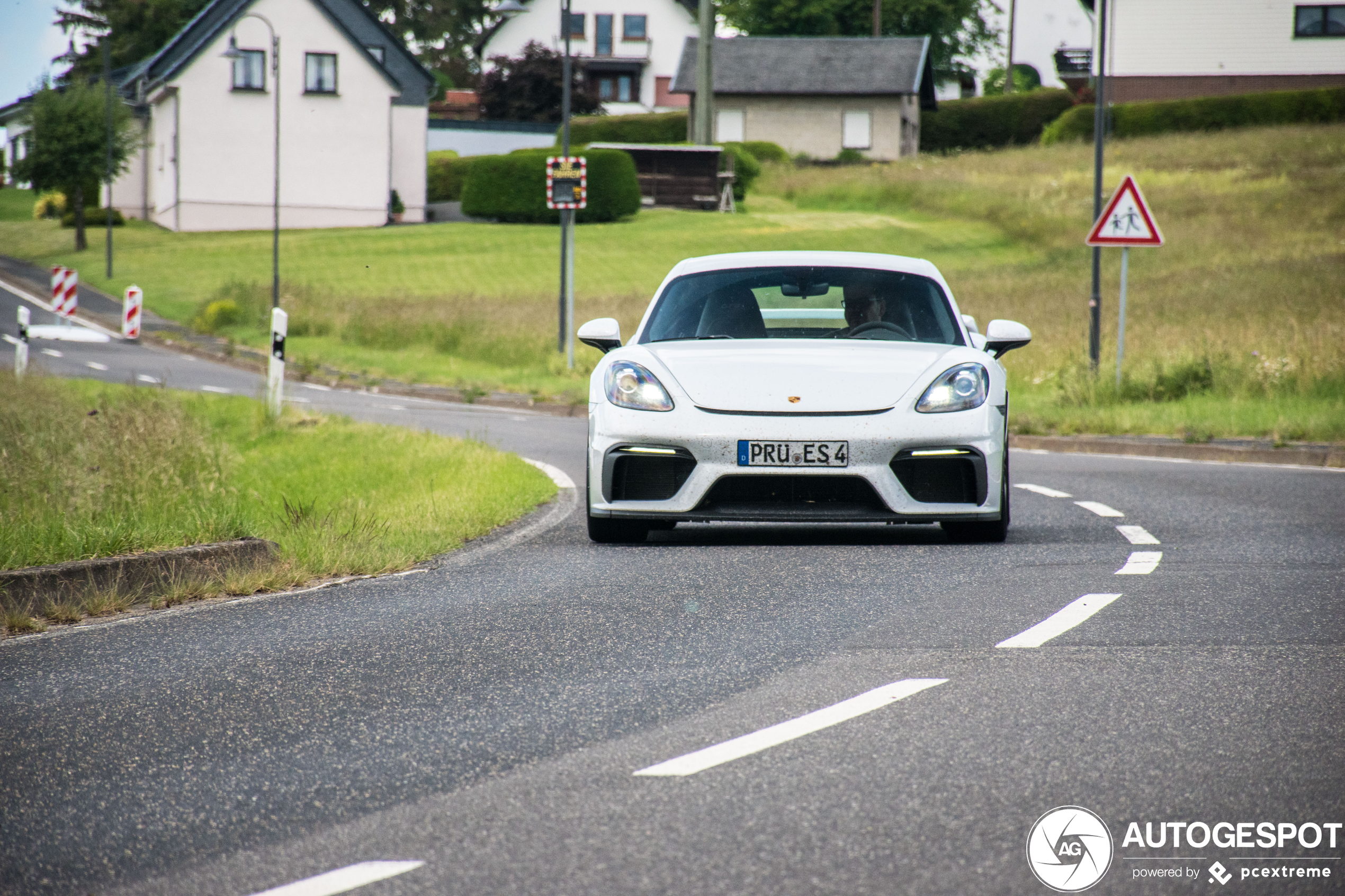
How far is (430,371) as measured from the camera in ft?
93.3

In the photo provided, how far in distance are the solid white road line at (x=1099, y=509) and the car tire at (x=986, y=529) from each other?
1.90 meters

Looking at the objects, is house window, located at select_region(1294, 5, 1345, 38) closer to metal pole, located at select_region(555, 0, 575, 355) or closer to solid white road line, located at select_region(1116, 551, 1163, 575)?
metal pole, located at select_region(555, 0, 575, 355)

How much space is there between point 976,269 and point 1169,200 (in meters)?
8.89

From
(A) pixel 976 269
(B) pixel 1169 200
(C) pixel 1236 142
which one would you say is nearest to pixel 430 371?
(A) pixel 976 269

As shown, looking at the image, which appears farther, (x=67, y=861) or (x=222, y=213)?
(x=222, y=213)

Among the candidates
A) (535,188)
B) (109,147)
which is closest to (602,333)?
(109,147)

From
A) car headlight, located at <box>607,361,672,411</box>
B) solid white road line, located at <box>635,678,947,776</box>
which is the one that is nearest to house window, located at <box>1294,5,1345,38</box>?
car headlight, located at <box>607,361,672,411</box>

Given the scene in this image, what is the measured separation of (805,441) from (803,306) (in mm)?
1461

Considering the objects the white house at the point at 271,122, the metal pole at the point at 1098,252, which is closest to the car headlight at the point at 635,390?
the metal pole at the point at 1098,252

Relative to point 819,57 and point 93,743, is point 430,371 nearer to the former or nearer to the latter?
point 93,743

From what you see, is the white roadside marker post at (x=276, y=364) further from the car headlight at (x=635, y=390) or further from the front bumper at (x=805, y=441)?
the front bumper at (x=805, y=441)

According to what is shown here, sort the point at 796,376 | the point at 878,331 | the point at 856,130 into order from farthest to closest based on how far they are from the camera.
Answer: the point at 856,130 < the point at 878,331 < the point at 796,376

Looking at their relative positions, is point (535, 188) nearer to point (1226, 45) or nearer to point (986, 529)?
point (1226, 45)

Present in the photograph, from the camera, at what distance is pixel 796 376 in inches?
315
